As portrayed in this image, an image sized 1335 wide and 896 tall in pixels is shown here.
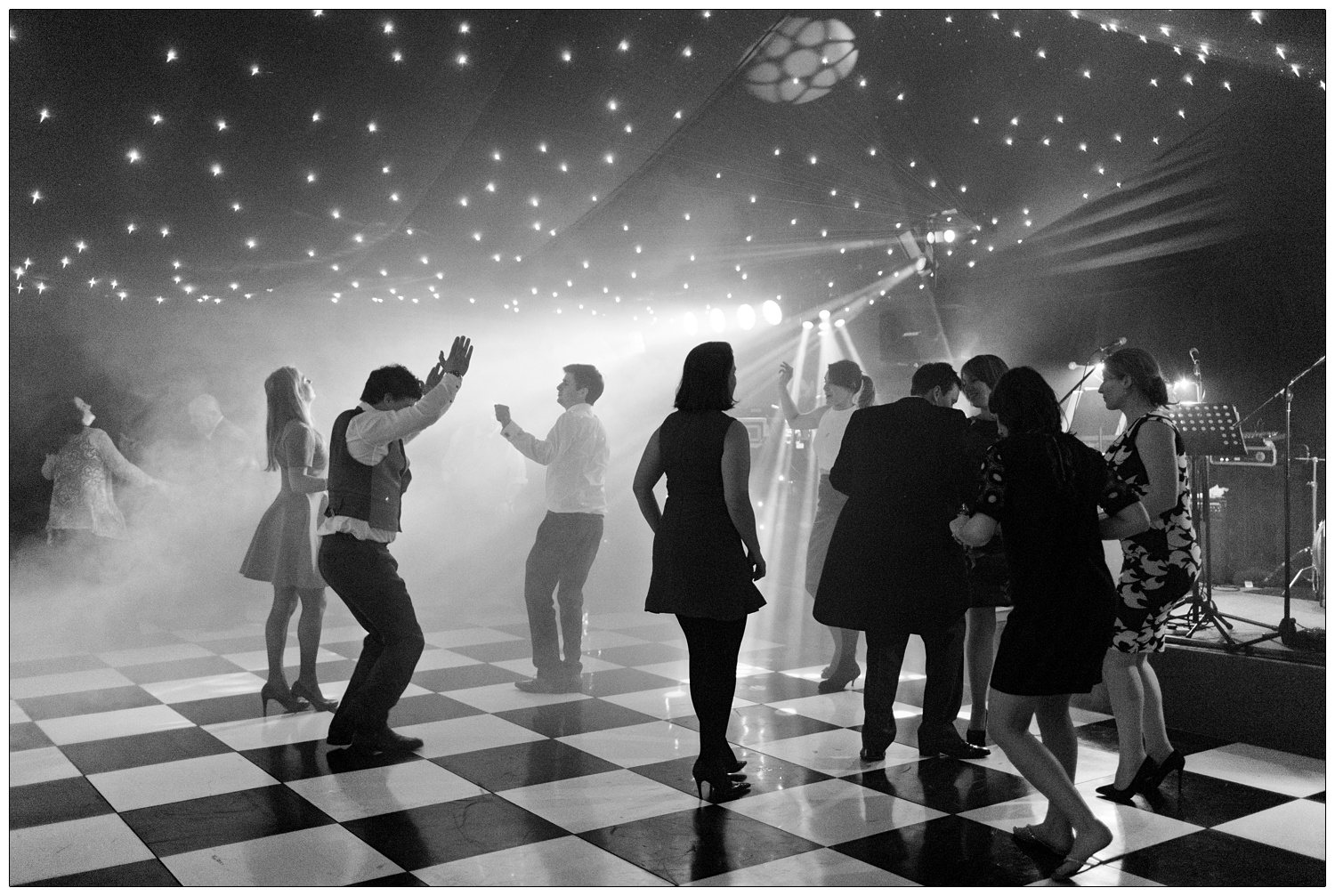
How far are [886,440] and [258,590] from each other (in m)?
5.41

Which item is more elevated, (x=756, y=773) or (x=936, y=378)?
(x=936, y=378)

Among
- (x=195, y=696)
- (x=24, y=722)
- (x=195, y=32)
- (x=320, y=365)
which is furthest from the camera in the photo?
(x=320, y=365)

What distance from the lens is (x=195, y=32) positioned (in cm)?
361

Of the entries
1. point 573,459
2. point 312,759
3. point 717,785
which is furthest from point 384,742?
point 573,459

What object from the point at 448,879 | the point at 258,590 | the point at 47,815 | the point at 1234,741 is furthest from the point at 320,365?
the point at 1234,741

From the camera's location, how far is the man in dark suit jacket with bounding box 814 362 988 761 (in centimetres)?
321

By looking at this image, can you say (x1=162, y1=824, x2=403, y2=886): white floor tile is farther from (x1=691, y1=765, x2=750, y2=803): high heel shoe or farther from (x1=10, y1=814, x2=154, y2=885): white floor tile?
(x1=691, y1=765, x2=750, y2=803): high heel shoe

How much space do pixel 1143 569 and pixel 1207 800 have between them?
72 centimetres

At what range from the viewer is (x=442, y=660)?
5270 millimetres

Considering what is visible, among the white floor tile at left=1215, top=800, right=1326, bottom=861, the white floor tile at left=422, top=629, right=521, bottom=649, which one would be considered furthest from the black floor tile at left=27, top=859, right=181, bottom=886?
the white floor tile at left=422, top=629, right=521, bottom=649

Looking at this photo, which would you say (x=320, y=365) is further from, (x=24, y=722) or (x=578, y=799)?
(x=578, y=799)

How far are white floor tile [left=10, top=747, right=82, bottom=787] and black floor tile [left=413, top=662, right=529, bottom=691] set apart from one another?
59.0 inches

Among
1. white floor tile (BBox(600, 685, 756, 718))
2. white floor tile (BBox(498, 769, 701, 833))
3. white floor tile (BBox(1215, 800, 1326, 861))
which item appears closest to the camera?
white floor tile (BBox(1215, 800, 1326, 861))

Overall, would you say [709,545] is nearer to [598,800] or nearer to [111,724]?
[598,800]
